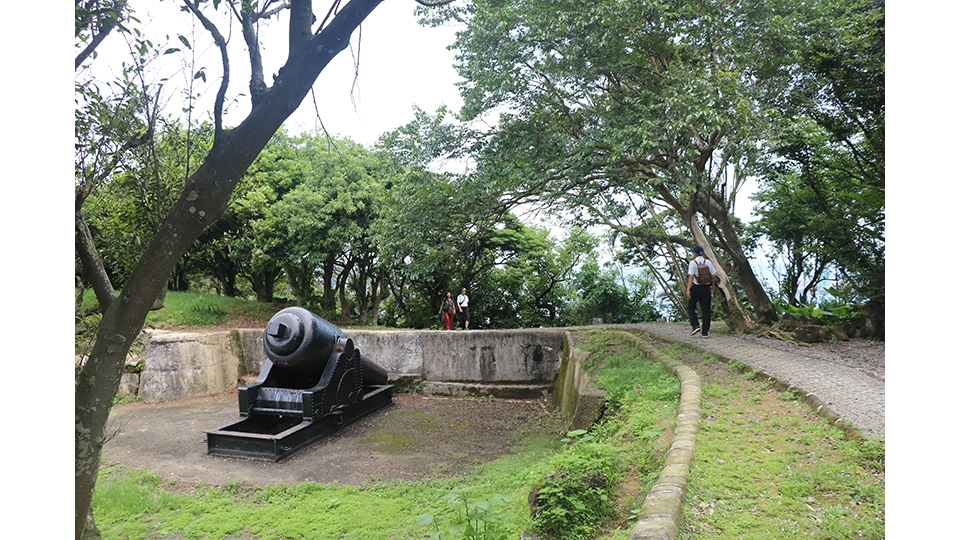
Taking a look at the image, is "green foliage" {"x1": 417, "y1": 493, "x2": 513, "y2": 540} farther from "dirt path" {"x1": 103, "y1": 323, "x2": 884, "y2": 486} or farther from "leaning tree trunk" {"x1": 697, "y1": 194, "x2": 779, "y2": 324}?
"leaning tree trunk" {"x1": 697, "y1": 194, "x2": 779, "y2": 324}

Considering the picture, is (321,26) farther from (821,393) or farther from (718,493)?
(821,393)

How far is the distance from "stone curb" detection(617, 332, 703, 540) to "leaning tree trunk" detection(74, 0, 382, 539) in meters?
2.28

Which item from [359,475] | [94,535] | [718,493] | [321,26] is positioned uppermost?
[321,26]

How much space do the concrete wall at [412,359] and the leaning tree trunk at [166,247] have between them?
25.2ft

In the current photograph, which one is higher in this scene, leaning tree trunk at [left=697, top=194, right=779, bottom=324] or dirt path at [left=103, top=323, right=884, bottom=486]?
leaning tree trunk at [left=697, top=194, right=779, bottom=324]

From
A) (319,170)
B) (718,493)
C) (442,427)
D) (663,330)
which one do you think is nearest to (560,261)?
(663,330)

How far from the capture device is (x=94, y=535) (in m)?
3.00

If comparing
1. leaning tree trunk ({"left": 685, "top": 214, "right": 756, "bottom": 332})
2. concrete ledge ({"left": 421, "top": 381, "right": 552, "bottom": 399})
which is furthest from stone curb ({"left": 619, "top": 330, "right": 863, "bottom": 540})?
concrete ledge ({"left": 421, "top": 381, "right": 552, "bottom": 399})

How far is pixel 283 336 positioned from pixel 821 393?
20.1 ft

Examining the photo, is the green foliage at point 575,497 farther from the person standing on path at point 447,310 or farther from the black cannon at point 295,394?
the person standing on path at point 447,310

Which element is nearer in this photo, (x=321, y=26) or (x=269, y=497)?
(x=321, y=26)

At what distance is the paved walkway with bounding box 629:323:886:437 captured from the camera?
3.95 meters

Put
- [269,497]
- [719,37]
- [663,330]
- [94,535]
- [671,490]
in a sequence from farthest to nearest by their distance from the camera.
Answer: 1. [663,330]
2. [719,37]
3. [269,497]
4. [94,535]
5. [671,490]

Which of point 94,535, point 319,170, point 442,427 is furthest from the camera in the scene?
point 319,170
